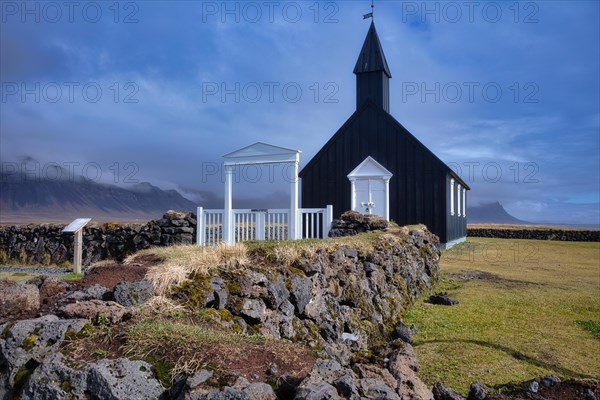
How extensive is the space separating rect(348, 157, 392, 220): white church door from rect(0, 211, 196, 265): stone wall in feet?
28.6

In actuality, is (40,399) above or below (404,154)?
below

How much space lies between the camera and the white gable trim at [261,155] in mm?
14016

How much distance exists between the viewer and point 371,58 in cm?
2381

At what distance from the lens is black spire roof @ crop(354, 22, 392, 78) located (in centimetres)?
2367

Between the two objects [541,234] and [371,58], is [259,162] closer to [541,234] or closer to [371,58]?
[371,58]

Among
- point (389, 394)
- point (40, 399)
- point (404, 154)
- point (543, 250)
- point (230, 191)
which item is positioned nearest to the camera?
point (389, 394)

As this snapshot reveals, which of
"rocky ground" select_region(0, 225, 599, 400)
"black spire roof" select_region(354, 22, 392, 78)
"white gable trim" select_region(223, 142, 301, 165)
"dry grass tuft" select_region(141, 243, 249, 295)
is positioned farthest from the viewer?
"black spire roof" select_region(354, 22, 392, 78)

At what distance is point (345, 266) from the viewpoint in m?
8.12

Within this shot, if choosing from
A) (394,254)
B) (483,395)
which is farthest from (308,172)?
(483,395)

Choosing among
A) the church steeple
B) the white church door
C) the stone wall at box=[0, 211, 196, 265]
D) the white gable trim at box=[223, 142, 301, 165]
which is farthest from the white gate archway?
the church steeple

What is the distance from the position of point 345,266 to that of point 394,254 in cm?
322

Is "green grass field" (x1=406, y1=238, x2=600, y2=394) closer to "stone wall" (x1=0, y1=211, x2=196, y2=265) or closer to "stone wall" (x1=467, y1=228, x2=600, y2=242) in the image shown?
"stone wall" (x1=0, y1=211, x2=196, y2=265)

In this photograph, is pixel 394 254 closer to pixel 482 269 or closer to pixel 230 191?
pixel 230 191

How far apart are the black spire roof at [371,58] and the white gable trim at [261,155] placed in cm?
1184
